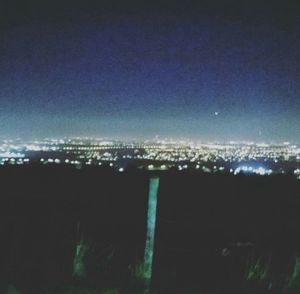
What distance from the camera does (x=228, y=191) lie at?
22375 mm

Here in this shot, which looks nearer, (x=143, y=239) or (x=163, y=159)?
(x=143, y=239)

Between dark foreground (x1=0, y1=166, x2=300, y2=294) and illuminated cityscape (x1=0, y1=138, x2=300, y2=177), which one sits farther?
illuminated cityscape (x1=0, y1=138, x2=300, y2=177)

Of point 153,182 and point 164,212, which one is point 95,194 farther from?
point 153,182

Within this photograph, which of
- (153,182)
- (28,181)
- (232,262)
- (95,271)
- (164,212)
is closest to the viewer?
(153,182)

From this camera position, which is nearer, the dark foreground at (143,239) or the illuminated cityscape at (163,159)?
the dark foreground at (143,239)

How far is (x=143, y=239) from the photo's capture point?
1105 cm

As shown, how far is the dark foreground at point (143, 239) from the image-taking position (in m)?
7.12

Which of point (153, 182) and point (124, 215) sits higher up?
point (153, 182)

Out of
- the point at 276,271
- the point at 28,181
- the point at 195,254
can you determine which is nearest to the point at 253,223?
the point at 195,254

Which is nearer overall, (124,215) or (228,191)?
(124,215)

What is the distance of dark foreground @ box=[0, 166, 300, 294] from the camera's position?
7.12 m

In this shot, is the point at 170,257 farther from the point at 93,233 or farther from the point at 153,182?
the point at 153,182

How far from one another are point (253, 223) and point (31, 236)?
6704mm

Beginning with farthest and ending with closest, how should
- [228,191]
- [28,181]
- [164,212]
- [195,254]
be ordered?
[28,181] < [228,191] < [164,212] < [195,254]
